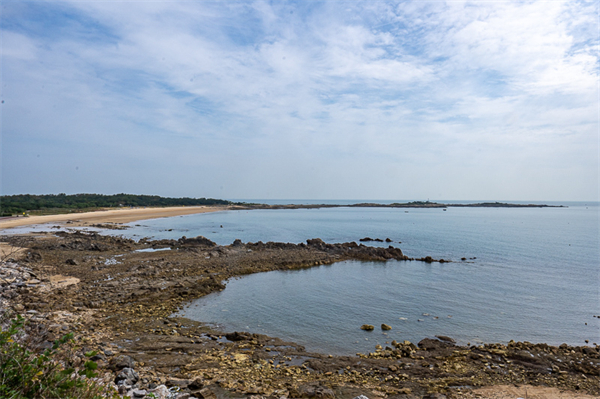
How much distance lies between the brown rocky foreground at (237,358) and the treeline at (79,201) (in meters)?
59.6

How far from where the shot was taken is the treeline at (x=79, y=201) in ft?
236

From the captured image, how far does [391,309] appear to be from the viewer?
14.7 meters

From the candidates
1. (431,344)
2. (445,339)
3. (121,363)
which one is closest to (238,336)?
(121,363)

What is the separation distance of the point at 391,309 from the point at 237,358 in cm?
823

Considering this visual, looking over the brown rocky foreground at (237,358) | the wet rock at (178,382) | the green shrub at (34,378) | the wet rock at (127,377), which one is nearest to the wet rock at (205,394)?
the brown rocky foreground at (237,358)

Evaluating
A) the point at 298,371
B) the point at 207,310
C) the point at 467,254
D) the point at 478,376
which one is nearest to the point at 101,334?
the point at 207,310

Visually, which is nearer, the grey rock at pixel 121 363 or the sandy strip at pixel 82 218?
the grey rock at pixel 121 363

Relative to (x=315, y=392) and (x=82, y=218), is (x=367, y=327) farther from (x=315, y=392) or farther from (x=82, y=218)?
(x=82, y=218)

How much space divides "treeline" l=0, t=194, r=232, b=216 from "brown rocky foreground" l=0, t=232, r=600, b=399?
2345 inches

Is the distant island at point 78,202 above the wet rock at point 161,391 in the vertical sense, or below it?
above

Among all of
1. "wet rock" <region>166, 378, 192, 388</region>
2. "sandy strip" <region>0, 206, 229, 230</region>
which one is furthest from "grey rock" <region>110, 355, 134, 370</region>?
"sandy strip" <region>0, 206, 229, 230</region>

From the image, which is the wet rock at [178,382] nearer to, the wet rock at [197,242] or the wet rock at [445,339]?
the wet rock at [445,339]

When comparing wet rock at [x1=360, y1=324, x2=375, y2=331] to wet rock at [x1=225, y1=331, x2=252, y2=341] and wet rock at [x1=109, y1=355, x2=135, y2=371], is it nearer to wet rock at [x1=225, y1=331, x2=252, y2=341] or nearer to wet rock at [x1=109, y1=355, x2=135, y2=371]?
wet rock at [x1=225, y1=331, x2=252, y2=341]

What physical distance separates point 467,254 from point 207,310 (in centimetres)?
2619
